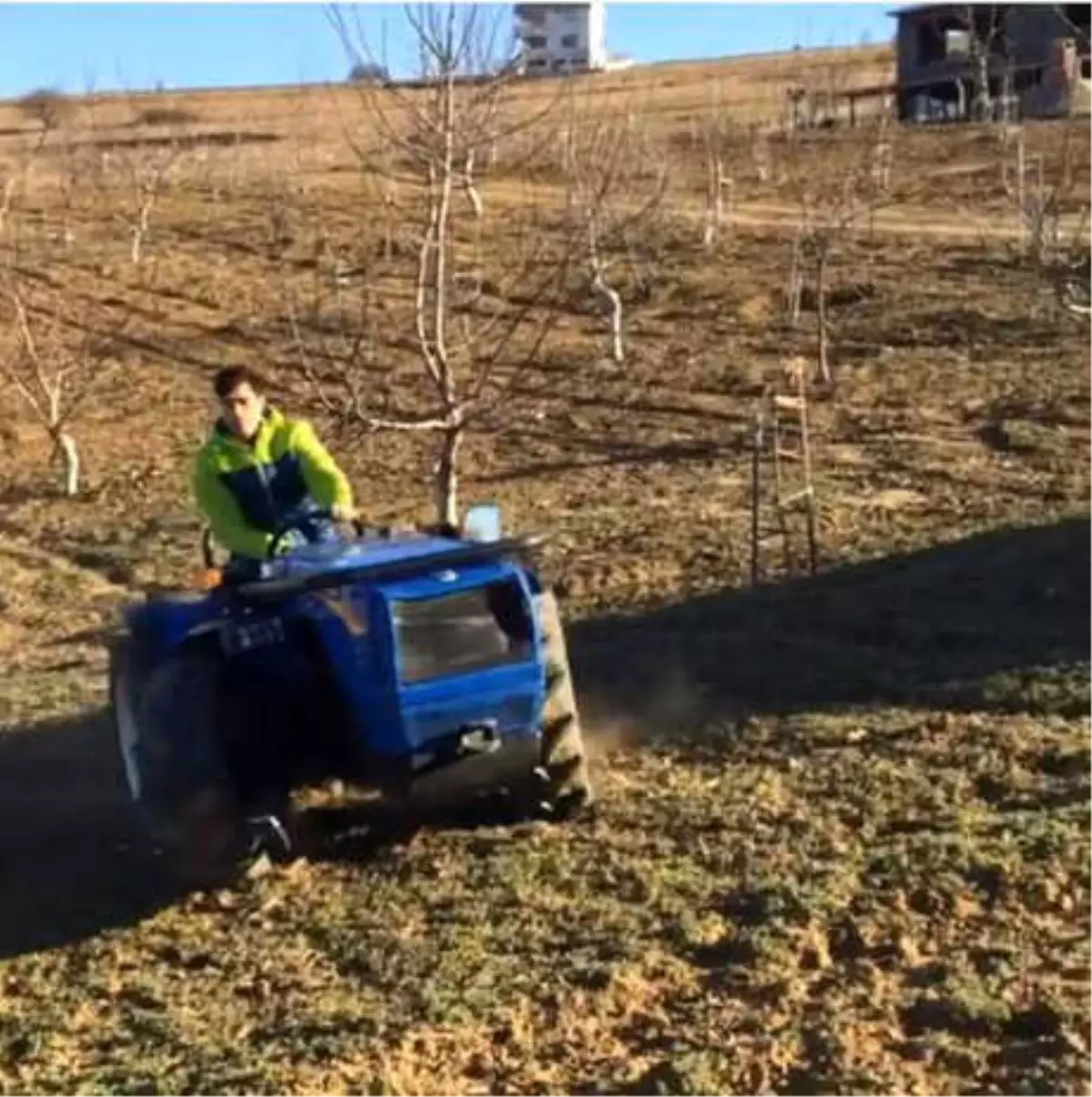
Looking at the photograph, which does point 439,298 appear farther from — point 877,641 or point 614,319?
point 614,319

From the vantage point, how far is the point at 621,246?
91.1 feet

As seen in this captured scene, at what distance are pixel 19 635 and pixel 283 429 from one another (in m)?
5.36

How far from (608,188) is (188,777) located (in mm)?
15046

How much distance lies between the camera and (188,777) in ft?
18.7

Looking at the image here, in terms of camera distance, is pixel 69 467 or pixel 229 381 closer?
pixel 229 381

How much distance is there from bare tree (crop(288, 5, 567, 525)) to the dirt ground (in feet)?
3.50

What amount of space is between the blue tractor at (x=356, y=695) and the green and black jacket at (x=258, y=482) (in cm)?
38

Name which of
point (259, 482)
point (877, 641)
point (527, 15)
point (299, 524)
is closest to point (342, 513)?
point (299, 524)

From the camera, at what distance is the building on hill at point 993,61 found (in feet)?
159

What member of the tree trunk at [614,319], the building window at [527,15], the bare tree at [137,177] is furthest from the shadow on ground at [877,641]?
the bare tree at [137,177]

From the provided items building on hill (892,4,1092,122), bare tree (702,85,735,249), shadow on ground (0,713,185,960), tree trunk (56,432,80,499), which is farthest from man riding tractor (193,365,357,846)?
building on hill (892,4,1092,122)

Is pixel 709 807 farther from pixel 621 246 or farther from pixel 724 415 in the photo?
pixel 621 246

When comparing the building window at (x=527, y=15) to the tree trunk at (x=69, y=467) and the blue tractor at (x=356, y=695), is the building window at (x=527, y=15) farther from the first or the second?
the blue tractor at (x=356, y=695)

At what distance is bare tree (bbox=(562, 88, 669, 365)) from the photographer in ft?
65.7
